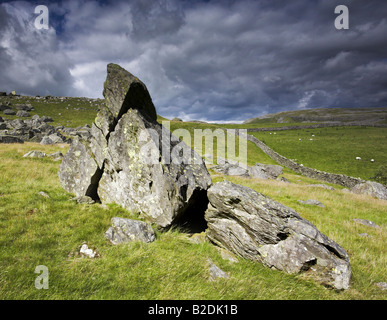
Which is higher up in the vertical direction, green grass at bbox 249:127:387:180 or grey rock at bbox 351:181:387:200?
green grass at bbox 249:127:387:180

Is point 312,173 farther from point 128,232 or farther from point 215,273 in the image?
point 128,232

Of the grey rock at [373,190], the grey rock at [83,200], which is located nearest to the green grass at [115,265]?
the grey rock at [83,200]

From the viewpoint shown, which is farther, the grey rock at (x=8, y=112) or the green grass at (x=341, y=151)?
the grey rock at (x=8, y=112)

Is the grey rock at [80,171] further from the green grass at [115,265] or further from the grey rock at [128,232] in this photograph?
the grey rock at [128,232]

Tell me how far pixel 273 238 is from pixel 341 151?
6324cm

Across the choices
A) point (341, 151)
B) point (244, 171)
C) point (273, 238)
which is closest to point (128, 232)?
point (273, 238)

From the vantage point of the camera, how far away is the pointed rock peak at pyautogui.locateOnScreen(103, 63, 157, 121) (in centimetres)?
1032

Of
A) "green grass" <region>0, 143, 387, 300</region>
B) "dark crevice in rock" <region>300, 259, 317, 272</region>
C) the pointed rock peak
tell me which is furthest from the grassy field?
the pointed rock peak

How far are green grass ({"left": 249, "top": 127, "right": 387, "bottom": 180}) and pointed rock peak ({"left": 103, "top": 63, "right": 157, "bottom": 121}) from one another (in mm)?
47900

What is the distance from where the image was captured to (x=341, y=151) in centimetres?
5425

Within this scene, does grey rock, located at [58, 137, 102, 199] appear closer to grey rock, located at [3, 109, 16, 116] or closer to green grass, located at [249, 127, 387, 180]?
green grass, located at [249, 127, 387, 180]

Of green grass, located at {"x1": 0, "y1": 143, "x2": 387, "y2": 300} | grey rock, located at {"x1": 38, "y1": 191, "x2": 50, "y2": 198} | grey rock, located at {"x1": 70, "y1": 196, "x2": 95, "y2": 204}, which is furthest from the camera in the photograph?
grey rock, located at {"x1": 70, "y1": 196, "x2": 95, "y2": 204}

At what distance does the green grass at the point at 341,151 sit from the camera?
1710 inches

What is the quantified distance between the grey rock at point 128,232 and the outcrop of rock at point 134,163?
1196 millimetres
